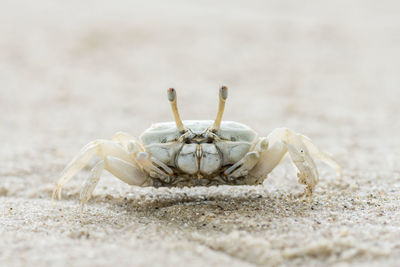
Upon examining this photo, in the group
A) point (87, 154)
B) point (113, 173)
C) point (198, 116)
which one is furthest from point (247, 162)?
point (198, 116)

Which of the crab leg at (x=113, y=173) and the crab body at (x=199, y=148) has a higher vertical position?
the crab body at (x=199, y=148)

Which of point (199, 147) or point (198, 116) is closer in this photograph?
point (199, 147)

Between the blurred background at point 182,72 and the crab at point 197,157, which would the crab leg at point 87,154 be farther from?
the blurred background at point 182,72

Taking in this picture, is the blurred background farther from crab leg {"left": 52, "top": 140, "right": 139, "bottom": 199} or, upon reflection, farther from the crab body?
the crab body

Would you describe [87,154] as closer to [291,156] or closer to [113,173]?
[113,173]

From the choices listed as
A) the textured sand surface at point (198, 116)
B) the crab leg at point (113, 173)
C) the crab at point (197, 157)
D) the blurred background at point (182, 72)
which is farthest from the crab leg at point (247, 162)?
the blurred background at point (182, 72)
